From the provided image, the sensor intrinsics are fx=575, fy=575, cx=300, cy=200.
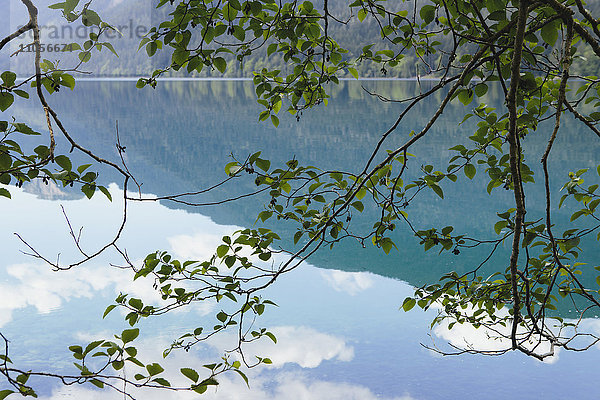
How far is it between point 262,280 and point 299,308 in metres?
1.08

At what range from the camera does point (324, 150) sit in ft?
79.9

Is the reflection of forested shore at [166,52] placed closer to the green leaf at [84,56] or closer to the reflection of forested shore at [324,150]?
the reflection of forested shore at [324,150]

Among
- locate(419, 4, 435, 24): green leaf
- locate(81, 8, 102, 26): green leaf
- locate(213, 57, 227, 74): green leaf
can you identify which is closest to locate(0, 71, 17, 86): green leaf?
locate(81, 8, 102, 26): green leaf

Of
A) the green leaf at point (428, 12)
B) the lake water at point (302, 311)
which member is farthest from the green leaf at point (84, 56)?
the lake water at point (302, 311)

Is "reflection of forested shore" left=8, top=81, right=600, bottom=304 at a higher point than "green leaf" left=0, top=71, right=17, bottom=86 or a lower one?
lower

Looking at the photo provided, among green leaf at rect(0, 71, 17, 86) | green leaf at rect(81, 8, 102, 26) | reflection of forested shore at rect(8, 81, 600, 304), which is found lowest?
reflection of forested shore at rect(8, 81, 600, 304)

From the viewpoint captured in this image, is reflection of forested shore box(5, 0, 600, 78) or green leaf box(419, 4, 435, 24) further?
reflection of forested shore box(5, 0, 600, 78)

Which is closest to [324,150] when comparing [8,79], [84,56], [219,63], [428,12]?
[428,12]

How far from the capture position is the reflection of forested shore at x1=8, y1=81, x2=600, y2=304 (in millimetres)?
11266

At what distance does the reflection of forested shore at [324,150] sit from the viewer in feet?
37.0

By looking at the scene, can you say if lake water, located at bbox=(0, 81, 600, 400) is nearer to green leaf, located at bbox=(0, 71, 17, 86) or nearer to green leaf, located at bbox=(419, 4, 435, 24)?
green leaf, located at bbox=(419, 4, 435, 24)

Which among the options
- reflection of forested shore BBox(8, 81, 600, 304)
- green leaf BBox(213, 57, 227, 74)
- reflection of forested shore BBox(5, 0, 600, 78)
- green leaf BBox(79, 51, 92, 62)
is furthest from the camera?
reflection of forested shore BBox(5, 0, 600, 78)

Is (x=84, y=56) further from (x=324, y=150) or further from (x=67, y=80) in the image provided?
(x=324, y=150)

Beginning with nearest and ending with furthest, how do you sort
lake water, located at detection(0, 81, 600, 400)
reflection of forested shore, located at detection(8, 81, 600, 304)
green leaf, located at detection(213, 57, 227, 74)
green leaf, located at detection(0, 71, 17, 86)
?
green leaf, located at detection(0, 71, 17, 86), green leaf, located at detection(213, 57, 227, 74), lake water, located at detection(0, 81, 600, 400), reflection of forested shore, located at detection(8, 81, 600, 304)
